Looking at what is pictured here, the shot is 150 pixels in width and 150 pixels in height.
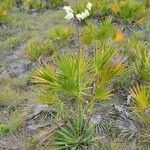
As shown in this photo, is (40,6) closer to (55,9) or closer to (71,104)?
(55,9)

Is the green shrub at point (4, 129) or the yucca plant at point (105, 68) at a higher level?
the yucca plant at point (105, 68)

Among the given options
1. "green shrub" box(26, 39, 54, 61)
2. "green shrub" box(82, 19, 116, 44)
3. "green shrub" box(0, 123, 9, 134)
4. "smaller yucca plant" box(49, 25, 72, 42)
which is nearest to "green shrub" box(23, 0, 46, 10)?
"smaller yucca plant" box(49, 25, 72, 42)

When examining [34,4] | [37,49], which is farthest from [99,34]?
[34,4]

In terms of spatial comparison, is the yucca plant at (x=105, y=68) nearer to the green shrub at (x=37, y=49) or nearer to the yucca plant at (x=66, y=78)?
the yucca plant at (x=66, y=78)

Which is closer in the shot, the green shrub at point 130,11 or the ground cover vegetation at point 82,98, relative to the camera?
the ground cover vegetation at point 82,98

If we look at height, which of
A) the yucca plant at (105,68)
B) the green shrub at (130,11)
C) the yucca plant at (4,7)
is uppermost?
the yucca plant at (105,68)

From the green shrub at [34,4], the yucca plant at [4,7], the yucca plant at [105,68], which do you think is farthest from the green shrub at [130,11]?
the yucca plant at [105,68]

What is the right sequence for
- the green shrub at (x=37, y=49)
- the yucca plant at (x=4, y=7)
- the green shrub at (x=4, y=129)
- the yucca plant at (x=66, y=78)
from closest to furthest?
1. the yucca plant at (x=66, y=78)
2. the green shrub at (x=4, y=129)
3. the green shrub at (x=37, y=49)
4. the yucca plant at (x=4, y=7)

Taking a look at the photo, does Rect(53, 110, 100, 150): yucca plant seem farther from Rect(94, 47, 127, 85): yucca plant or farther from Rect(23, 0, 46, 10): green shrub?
Rect(23, 0, 46, 10): green shrub
